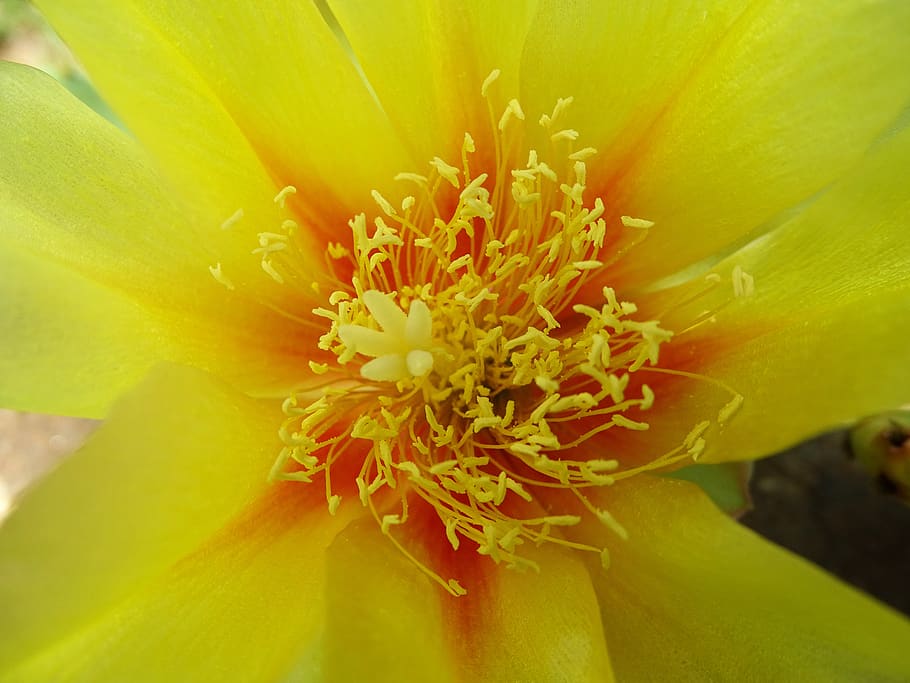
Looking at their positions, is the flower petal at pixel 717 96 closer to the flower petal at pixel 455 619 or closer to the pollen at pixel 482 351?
the pollen at pixel 482 351

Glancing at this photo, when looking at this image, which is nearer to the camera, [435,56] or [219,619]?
[219,619]

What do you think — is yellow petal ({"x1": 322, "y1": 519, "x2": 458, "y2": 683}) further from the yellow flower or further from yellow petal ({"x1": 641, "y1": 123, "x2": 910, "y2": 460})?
yellow petal ({"x1": 641, "y1": 123, "x2": 910, "y2": 460})

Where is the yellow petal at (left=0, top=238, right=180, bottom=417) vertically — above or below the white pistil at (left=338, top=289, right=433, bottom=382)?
above

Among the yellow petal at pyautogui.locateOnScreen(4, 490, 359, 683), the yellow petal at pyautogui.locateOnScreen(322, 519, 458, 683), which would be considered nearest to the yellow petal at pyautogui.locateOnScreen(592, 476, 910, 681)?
the yellow petal at pyautogui.locateOnScreen(322, 519, 458, 683)

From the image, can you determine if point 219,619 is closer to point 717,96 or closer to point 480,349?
point 480,349

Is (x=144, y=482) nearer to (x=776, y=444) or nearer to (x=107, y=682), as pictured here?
(x=107, y=682)

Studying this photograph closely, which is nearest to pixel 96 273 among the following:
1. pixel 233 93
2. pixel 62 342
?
pixel 62 342

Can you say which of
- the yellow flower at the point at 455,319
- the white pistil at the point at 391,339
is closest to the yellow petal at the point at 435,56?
the yellow flower at the point at 455,319
